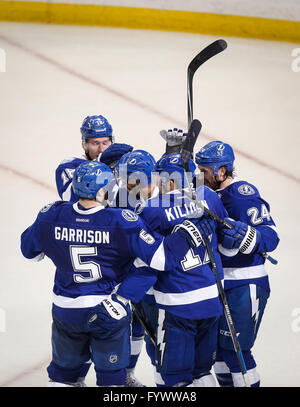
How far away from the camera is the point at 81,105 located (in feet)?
25.4

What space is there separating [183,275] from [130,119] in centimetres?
387

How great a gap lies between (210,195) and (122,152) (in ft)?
3.06

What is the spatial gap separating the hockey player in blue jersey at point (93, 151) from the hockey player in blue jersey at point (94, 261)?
0.96 metres

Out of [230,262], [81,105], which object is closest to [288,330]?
[230,262]

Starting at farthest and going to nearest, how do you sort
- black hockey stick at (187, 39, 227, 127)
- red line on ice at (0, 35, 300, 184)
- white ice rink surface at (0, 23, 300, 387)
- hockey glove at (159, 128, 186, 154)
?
red line on ice at (0, 35, 300, 184)
white ice rink surface at (0, 23, 300, 387)
hockey glove at (159, 128, 186, 154)
black hockey stick at (187, 39, 227, 127)

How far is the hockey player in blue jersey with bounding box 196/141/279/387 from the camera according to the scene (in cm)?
409

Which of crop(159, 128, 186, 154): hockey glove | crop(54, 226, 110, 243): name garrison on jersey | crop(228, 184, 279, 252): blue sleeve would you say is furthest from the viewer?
crop(159, 128, 186, 154): hockey glove

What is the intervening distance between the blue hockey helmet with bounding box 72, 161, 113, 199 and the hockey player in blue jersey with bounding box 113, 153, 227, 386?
12.6 inches

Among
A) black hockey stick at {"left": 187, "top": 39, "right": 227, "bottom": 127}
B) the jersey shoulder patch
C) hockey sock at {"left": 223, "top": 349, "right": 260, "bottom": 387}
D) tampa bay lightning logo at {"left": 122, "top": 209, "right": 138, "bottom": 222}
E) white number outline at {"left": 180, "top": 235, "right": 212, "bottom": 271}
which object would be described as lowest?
hockey sock at {"left": 223, "top": 349, "right": 260, "bottom": 387}

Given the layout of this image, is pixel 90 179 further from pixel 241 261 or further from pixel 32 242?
pixel 241 261

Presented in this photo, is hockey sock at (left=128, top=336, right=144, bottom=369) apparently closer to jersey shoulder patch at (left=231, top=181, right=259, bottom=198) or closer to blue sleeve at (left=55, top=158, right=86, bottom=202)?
blue sleeve at (left=55, top=158, right=86, bottom=202)

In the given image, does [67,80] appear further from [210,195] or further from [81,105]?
[210,195]

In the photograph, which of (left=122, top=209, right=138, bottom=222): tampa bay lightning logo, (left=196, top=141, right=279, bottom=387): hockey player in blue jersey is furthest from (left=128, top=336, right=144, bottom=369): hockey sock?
(left=122, top=209, right=138, bottom=222): tampa bay lightning logo
